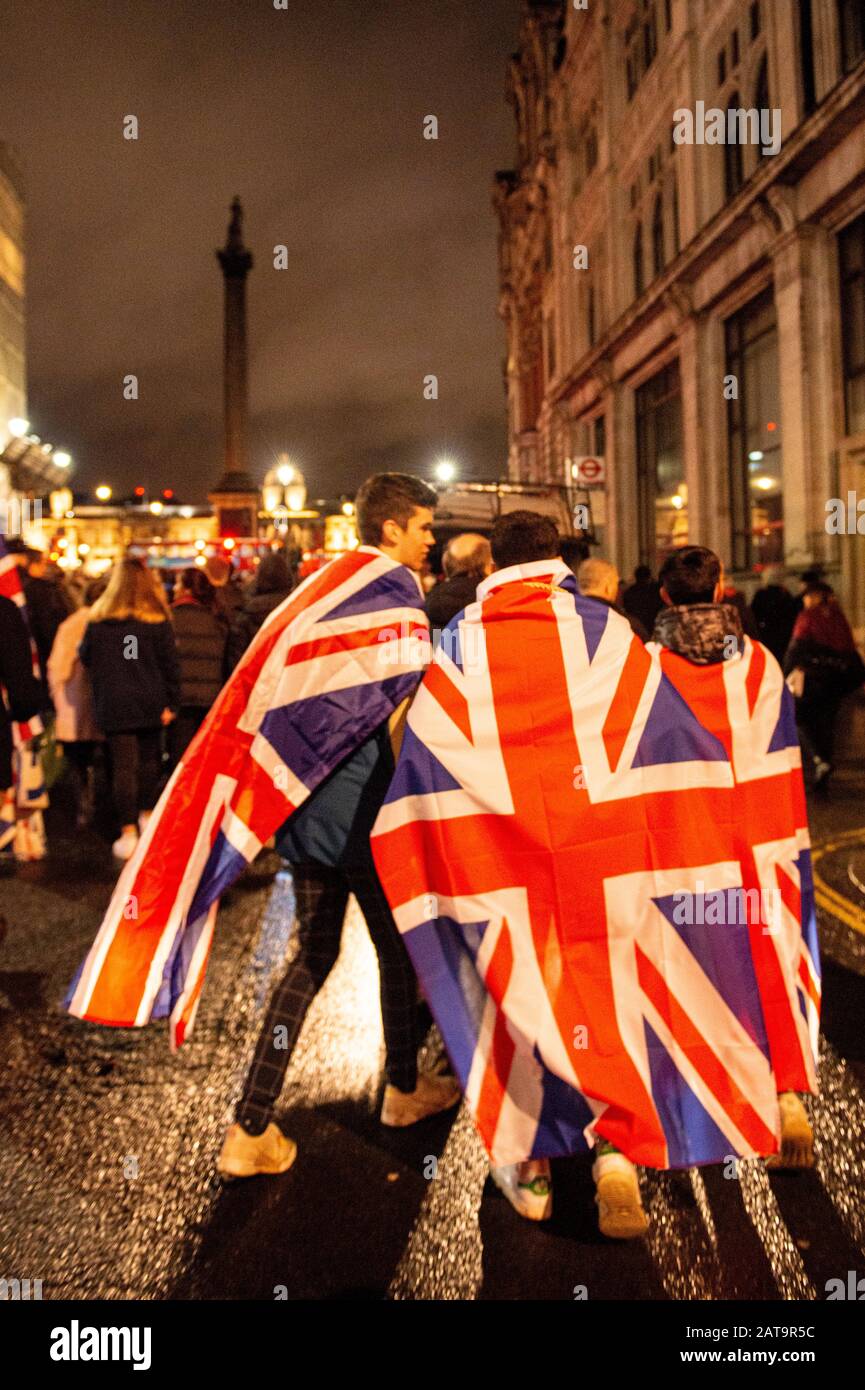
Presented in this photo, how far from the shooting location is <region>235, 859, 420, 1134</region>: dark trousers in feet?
11.4

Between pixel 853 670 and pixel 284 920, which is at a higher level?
pixel 853 670

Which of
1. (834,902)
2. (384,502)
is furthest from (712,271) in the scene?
(384,502)

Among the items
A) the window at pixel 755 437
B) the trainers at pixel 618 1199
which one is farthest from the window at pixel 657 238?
the trainers at pixel 618 1199

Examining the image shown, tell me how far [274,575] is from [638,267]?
948 inches

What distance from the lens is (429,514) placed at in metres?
3.82

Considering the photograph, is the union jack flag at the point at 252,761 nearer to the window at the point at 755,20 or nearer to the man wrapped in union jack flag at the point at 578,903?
the man wrapped in union jack flag at the point at 578,903

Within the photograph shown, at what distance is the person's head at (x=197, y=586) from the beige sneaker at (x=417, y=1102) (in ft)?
16.3

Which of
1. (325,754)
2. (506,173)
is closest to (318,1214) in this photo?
(325,754)

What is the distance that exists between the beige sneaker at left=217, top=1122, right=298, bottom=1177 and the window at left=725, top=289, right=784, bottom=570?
17.4 metres

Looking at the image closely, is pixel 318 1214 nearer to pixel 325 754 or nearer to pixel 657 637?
pixel 325 754

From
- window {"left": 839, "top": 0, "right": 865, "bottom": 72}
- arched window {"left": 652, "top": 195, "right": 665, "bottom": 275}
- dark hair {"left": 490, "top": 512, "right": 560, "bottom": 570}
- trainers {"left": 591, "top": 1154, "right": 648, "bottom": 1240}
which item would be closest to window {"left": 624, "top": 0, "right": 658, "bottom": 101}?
arched window {"left": 652, "top": 195, "right": 665, "bottom": 275}

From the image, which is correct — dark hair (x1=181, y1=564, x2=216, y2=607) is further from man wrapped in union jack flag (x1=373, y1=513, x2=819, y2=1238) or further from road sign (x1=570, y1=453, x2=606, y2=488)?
road sign (x1=570, y1=453, x2=606, y2=488)

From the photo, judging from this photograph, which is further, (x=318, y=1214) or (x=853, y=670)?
(x=853, y=670)

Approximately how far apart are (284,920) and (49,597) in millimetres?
4090
